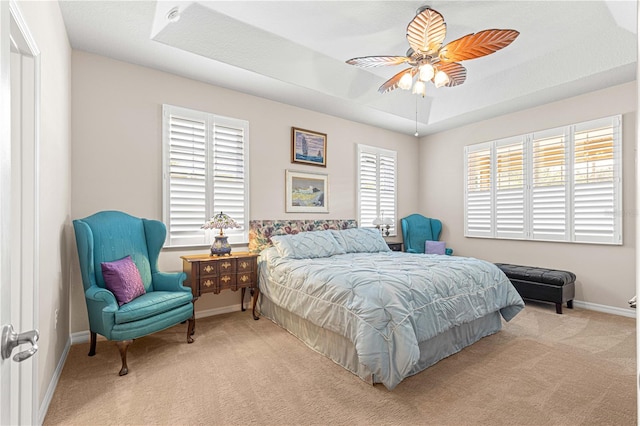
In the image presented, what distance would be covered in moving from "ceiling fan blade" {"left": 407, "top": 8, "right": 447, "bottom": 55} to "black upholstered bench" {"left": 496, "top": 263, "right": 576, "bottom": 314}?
10.5ft

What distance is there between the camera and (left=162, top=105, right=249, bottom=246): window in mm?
3672

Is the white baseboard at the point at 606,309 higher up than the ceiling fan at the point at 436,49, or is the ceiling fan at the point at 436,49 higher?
the ceiling fan at the point at 436,49

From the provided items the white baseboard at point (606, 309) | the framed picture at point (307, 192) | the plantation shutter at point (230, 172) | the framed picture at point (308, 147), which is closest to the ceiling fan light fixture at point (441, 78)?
the framed picture at point (308, 147)

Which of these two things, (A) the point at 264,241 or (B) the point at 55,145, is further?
(A) the point at 264,241

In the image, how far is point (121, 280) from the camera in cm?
269

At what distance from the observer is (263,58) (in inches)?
141

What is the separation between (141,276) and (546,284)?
15.5 ft

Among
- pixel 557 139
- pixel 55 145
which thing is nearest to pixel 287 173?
pixel 55 145

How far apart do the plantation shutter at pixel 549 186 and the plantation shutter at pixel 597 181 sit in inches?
5.5

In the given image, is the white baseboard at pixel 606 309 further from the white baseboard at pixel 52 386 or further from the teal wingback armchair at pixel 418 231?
the white baseboard at pixel 52 386

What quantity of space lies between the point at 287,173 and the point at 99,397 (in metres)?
3.20

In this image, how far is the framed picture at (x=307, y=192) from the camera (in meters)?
4.61

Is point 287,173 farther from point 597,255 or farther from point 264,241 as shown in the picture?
point 597,255

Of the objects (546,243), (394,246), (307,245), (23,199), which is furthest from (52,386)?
(546,243)
